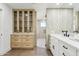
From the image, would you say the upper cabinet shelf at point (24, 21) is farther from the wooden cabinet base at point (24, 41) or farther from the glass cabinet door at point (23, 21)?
the wooden cabinet base at point (24, 41)

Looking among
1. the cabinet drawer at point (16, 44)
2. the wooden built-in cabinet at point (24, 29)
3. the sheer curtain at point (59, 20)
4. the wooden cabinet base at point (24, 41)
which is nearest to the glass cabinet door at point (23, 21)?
the wooden built-in cabinet at point (24, 29)

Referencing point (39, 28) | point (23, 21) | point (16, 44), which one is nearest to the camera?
point (39, 28)

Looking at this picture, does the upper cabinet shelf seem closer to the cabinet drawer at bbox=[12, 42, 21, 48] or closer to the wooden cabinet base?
the wooden cabinet base

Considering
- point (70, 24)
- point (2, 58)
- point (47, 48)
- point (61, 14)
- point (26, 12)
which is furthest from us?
point (26, 12)

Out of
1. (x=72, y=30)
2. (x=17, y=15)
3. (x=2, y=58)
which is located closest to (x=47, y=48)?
(x=72, y=30)

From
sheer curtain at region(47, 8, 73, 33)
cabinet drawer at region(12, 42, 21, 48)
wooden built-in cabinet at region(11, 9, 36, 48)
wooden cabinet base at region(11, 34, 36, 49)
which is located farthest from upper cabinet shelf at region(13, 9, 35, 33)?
sheer curtain at region(47, 8, 73, 33)

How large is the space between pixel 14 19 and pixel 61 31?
2052 millimetres

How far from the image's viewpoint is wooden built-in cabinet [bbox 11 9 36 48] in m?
4.79

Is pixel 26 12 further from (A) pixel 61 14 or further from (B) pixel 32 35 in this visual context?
(A) pixel 61 14

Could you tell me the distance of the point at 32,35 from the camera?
4832 millimetres

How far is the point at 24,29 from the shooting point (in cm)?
513

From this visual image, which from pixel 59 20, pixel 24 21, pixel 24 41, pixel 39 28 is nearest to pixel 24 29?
pixel 24 21

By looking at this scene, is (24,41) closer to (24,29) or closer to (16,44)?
(16,44)

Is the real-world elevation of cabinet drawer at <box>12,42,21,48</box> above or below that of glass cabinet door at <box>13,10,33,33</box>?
below
